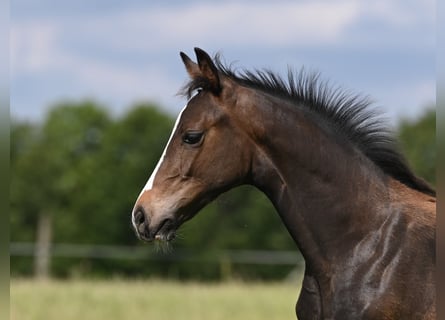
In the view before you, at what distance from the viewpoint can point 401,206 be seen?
5207 mm

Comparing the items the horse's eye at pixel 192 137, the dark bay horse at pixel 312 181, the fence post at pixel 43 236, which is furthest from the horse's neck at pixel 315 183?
the fence post at pixel 43 236

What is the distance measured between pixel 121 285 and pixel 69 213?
82.7 feet

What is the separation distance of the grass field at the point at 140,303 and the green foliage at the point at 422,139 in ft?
32.7

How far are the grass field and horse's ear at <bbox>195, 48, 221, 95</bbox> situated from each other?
762 centimetres

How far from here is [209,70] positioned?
5453 mm

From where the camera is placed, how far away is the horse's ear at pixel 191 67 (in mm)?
5557

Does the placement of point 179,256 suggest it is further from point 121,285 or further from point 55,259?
point 121,285

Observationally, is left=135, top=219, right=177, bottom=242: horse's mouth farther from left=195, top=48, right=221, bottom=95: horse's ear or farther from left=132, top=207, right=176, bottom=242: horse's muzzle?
left=195, top=48, right=221, bottom=95: horse's ear

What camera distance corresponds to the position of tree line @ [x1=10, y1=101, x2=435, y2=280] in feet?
122

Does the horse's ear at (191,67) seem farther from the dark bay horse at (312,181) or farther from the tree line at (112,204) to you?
the tree line at (112,204)

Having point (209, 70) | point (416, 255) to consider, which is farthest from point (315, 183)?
point (209, 70)

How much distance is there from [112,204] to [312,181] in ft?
117

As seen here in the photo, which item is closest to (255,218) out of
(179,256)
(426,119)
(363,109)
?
(179,256)

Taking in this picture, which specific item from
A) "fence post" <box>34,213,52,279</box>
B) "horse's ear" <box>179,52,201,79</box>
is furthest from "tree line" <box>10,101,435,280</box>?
"horse's ear" <box>179,52,201,79</box>
